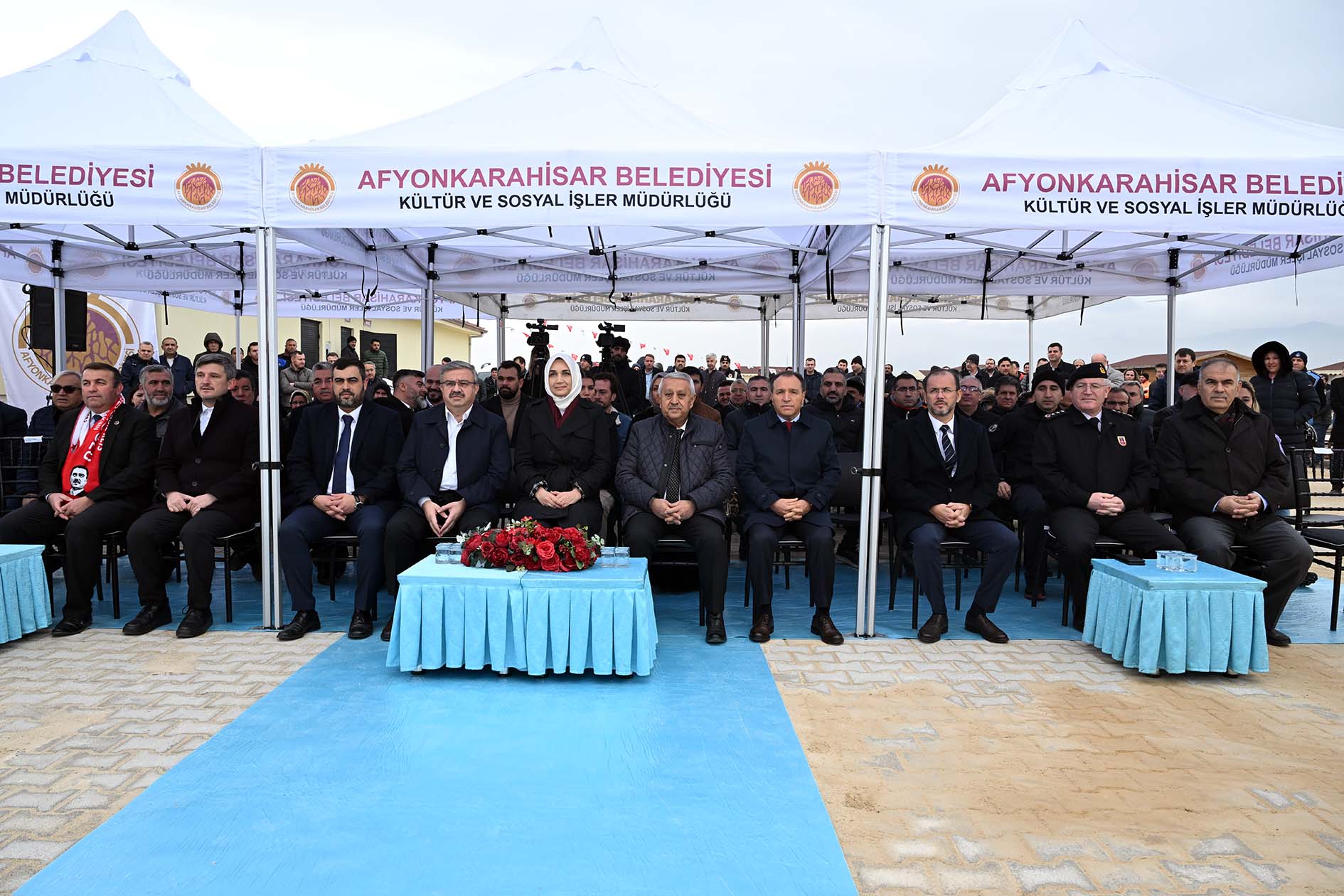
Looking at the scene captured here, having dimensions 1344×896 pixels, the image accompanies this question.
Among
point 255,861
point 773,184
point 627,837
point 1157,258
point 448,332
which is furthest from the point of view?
point 448,332

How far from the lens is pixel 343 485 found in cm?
525

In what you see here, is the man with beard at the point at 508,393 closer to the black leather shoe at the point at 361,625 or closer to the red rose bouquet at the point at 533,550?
the black leather shoe at the point at 361,625

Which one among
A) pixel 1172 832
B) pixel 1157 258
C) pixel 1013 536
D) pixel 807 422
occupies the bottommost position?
pixel 1172 832

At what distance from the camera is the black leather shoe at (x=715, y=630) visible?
4.69 meters

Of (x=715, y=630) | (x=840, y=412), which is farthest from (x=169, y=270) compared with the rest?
(x=715, y=630)

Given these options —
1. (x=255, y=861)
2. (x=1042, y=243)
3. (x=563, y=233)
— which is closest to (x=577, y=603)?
(x=255, y=861)

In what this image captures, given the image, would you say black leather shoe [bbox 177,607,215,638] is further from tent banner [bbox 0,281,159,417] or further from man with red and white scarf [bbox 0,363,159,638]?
tent banner [bbox 0,281,159,417]

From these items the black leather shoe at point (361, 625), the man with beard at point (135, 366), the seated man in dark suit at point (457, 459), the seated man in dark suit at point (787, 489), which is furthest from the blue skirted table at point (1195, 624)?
the man with beard at point (135, 366)

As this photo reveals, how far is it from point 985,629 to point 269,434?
408 cm

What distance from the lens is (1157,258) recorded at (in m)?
8.95

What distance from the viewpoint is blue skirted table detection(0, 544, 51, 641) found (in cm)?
448

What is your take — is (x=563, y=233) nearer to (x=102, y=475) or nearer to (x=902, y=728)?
(x=102, y=475)

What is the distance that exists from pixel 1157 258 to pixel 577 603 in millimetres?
7702

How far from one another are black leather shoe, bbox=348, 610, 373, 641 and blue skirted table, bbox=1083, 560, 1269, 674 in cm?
386
